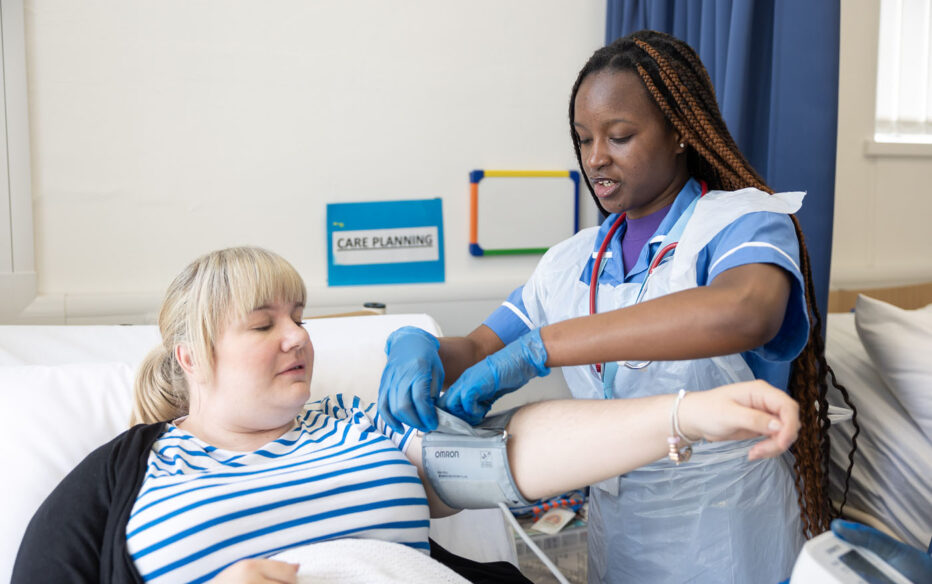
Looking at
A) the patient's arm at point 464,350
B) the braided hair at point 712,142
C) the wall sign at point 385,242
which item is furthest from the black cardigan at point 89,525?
the wall sign at point 385,242

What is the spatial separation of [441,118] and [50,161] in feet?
3.74

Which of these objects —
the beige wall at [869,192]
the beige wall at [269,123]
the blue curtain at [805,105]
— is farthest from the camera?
the beige wall at [869,192]

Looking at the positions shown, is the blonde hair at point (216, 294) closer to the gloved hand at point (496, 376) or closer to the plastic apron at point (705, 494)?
the gloved hand at point (496, 376)

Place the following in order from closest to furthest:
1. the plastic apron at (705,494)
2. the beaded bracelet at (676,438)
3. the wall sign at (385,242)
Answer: the beaded bracelet at (676,438), the plastic apron at (705,494), the wall sign at (385,242)

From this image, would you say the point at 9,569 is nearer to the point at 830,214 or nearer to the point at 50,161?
the point at 50,161

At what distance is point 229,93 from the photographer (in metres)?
1.99

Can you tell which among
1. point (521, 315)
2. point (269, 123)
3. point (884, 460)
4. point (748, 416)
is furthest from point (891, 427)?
point (269, 123)

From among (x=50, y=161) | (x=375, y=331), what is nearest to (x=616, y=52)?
(x=375, y=331)

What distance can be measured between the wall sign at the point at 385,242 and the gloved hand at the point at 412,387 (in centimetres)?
107

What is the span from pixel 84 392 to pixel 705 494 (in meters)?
1.17

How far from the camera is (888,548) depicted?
1.96ft

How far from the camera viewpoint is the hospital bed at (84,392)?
1.14 meters

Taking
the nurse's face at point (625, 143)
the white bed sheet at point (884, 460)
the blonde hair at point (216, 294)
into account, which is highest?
the nurse's face at point (625, 143)

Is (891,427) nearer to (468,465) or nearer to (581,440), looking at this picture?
(581,440)
